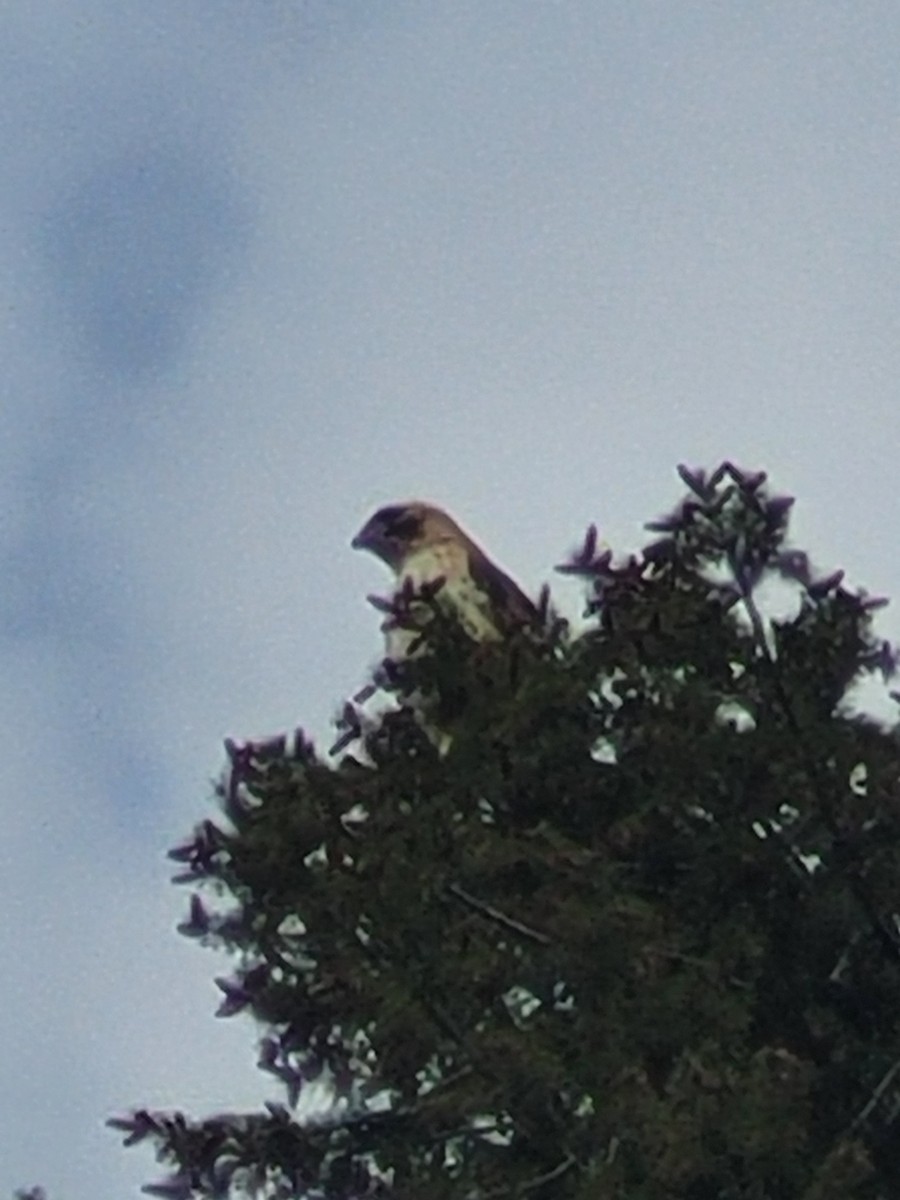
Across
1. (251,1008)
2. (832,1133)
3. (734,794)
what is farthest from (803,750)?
(251,1008)

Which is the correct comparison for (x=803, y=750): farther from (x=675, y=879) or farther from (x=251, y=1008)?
(x=251, y=1008)

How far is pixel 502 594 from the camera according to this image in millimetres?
15227

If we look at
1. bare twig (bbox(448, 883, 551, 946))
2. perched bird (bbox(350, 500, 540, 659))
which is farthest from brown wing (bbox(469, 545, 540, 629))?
bare twig (bbox(448, 883, 551, 946))

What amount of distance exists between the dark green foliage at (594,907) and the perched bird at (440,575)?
216 millimetres

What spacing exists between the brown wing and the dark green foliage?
28 cm

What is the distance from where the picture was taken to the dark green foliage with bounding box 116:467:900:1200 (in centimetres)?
1169

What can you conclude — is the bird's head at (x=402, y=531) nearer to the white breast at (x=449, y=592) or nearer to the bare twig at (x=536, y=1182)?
the white breast at (x=449, y=592)

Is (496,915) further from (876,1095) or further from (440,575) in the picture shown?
(440,575)

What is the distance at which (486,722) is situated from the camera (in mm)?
12625

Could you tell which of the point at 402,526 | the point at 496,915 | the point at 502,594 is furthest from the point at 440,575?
the point at 496,915

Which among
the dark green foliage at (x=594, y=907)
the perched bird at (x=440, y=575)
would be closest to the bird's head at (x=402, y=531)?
the perched bird at (x=440, y=575)

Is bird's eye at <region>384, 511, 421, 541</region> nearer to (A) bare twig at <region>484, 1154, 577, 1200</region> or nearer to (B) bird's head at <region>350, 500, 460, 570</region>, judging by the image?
(B) bird's head at <region>350, 500, 460, 570</region>

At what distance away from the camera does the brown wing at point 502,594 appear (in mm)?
13180

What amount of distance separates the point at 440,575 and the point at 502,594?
250mm
